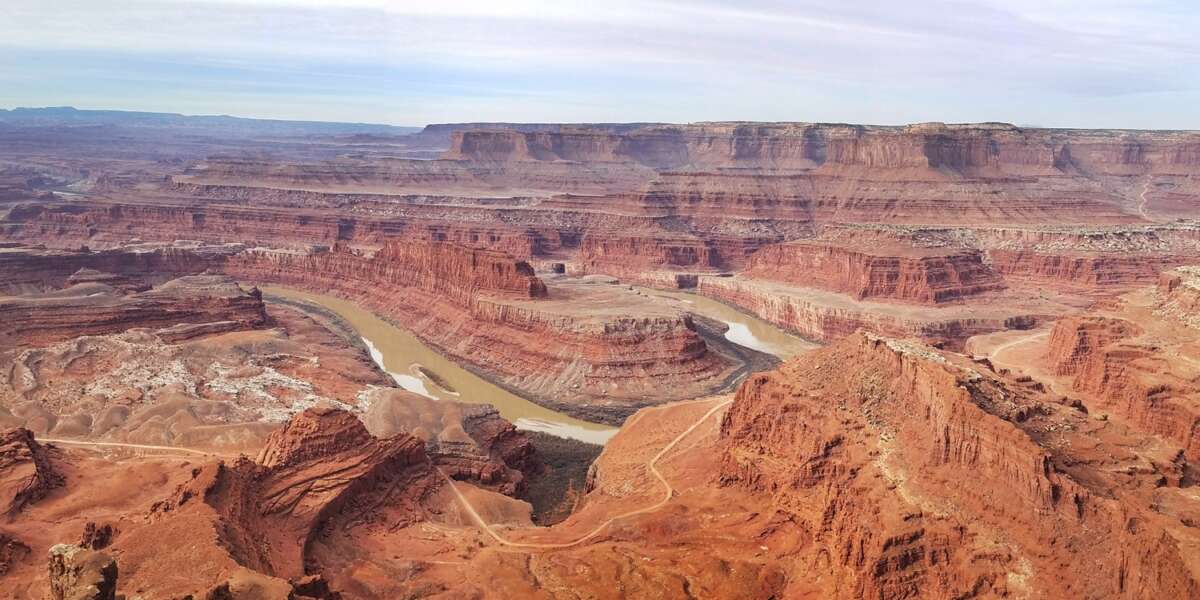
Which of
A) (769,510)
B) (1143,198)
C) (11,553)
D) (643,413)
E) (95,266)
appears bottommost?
(643,413)

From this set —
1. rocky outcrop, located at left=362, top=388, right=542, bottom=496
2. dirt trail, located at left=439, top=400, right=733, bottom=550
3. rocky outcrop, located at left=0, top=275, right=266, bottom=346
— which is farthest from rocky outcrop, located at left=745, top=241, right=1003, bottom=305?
rocky outcrop, located at left=0, top=275, right=266, bottom=346

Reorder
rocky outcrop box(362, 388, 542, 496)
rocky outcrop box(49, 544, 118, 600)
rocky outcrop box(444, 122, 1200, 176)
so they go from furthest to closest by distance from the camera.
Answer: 1. rocky outcrop box(444, 122, 1200, 176)
2. rocky outcrop box(362, 388, 542, 496)
3. rocky outcrop box(49, 544, 118, 600)

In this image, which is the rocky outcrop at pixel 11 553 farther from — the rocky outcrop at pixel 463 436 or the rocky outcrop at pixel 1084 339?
the rocky outcrop at pixel 1084 339

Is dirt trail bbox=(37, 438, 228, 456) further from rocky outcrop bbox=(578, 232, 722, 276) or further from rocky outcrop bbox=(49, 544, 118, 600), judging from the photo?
rocky outcrop bbox=(578, 232, 722, 276)

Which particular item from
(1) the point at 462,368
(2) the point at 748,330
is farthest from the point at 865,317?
(1) the point at 462,368

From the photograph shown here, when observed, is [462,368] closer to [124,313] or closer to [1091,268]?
[124,313]
